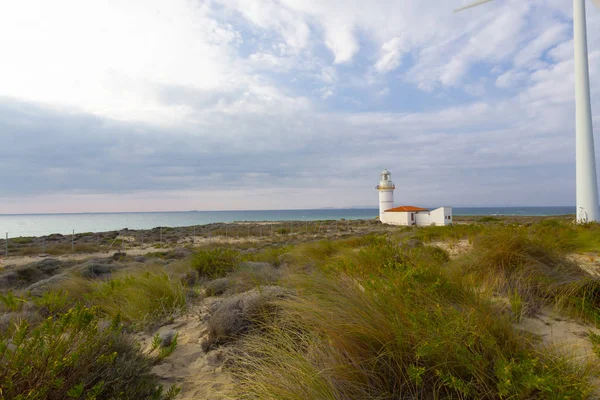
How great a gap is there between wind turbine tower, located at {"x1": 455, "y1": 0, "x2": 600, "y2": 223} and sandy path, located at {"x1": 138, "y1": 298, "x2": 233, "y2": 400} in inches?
744

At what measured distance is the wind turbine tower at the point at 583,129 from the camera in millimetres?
15367

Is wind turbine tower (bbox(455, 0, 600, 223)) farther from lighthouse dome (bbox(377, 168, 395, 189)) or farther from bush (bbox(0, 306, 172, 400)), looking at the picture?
lighthouse dome (bbox(377, 168, 395, 189))

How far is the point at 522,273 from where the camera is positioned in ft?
13.8

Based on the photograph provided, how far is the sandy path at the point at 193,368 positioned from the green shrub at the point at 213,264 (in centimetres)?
295

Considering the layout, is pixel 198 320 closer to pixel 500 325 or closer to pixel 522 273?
pixel 500 325

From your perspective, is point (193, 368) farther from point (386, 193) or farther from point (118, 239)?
point (386, 193)

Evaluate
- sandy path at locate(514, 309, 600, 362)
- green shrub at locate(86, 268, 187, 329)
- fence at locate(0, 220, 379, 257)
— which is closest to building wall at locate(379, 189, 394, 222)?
fence at locate(0, 220, 379, 257)

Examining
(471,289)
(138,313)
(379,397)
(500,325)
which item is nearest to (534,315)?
(471,289)

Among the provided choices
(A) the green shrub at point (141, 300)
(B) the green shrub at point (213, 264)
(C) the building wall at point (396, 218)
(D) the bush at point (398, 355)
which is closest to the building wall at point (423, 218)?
(C) the building wall at point (396, 218)

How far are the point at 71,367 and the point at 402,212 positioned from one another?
37.1 metres

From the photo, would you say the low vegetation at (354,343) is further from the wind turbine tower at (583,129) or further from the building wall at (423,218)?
the building wall at (423,218)

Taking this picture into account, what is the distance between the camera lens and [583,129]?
619 inches

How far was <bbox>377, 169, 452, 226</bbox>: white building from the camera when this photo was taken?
32625mm

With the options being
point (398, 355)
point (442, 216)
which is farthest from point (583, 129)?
point (398, 355)
